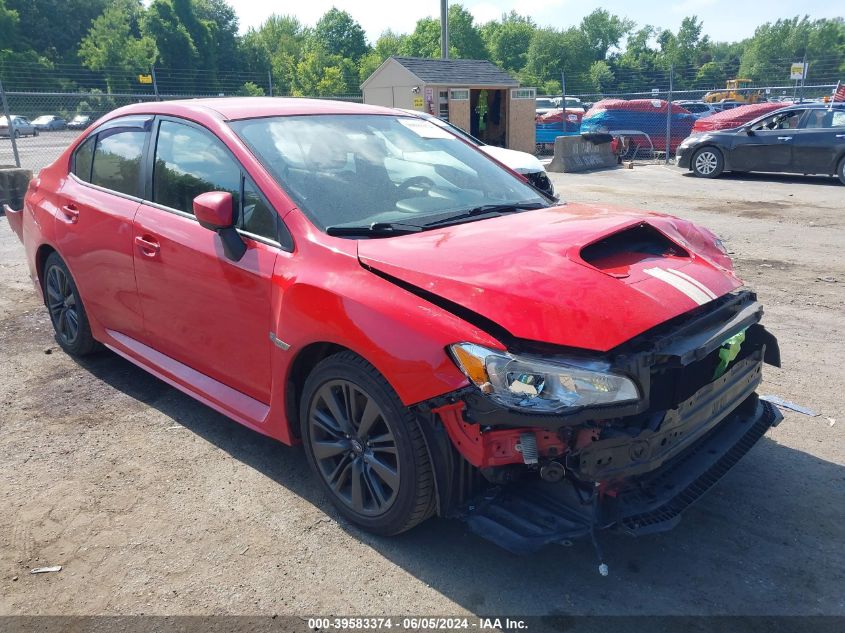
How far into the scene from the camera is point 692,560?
2.82m

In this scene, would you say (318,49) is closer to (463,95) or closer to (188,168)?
(463,95)

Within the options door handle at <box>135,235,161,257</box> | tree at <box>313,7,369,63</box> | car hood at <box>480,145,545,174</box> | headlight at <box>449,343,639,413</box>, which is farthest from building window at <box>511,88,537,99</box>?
tree at <box>313,7,369,63</box>

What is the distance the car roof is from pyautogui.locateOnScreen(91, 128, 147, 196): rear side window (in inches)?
7.1

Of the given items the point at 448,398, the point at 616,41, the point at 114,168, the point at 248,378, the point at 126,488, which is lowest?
the point at 126,488

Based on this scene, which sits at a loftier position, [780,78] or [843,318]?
[780,78]

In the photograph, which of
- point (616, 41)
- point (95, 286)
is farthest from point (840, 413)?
point (616, 41)

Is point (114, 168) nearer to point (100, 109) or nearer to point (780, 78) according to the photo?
point (100, 109)

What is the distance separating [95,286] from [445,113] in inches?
652

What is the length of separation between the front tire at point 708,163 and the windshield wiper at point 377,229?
14.1 meters

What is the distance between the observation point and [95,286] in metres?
4.39

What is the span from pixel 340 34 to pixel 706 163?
263ft

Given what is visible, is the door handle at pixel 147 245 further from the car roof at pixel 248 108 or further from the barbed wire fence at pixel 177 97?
the barbed wire fence at pixel 177 97

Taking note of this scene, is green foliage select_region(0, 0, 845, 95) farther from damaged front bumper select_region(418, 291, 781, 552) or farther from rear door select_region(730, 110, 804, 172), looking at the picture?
damaged front bumper select_region(418, 291, 781, 552)

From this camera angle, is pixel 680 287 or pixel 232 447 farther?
pixel 232 447
